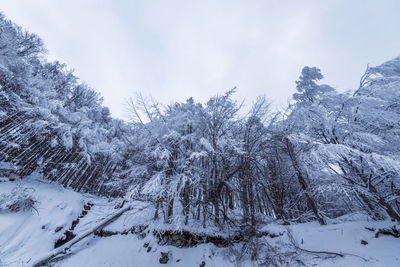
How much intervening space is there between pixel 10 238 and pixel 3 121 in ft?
21.5

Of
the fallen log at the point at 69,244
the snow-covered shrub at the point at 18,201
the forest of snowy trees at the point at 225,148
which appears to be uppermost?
the forest of snowy trees at the point at 225,148

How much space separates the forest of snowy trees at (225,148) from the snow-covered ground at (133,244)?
85 cm

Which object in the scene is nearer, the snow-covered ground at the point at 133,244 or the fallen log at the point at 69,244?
the snow-covered ground at the point at 133,244

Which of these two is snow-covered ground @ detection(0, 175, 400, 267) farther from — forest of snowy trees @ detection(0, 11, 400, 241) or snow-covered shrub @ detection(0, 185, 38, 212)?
forest of snowy trees @ detection(0, 11, 400, 241)

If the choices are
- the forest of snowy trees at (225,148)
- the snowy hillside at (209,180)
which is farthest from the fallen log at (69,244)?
the forest of snowy trees at (225,148)

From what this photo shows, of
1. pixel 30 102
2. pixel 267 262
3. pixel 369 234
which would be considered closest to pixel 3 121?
pixel 30 102

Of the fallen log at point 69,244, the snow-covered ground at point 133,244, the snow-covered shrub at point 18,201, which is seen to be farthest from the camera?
the snow-covered shrub at point 18,201

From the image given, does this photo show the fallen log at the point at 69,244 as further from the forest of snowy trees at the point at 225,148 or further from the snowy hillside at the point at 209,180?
the forest of snowy trees at the point at 225,148

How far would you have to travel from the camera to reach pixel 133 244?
586 centimetres

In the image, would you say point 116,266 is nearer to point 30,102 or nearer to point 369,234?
point 369,234

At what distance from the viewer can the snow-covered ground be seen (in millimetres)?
3551

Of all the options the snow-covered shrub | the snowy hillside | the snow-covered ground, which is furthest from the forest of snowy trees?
the snow-covered shrub

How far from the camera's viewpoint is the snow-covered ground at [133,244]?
3551 mm

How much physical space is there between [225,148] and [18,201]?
10.2m
